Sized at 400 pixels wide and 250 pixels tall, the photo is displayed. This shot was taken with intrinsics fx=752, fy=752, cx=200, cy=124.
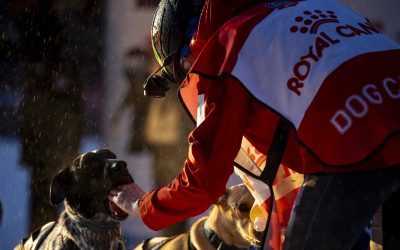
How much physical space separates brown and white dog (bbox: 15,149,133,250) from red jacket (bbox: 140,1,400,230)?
66.1 inches

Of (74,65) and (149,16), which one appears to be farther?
→ (74,65)

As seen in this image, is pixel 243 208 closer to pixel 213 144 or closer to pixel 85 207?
pixel 85 207

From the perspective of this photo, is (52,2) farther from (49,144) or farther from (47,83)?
(49,144)

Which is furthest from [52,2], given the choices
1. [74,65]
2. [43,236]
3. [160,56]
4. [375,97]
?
[375,97]

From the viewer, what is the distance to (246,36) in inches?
79.4

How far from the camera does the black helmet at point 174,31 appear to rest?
2432 millimetres

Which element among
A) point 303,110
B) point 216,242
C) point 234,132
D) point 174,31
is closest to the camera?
point 303,110

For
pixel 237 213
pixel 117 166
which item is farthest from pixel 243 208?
pixel 117 166

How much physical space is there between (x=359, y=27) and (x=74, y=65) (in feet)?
14.6

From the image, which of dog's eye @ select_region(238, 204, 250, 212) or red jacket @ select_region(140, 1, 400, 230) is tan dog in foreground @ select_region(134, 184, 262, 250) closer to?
dog's eye @ select_region(238, 204, 250, 212)

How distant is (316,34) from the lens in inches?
78.0

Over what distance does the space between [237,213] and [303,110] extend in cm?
248

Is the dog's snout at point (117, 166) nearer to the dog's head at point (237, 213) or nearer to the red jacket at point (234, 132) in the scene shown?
the dog's head at point (237, 213)

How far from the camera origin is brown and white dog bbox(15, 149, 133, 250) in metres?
3.81
